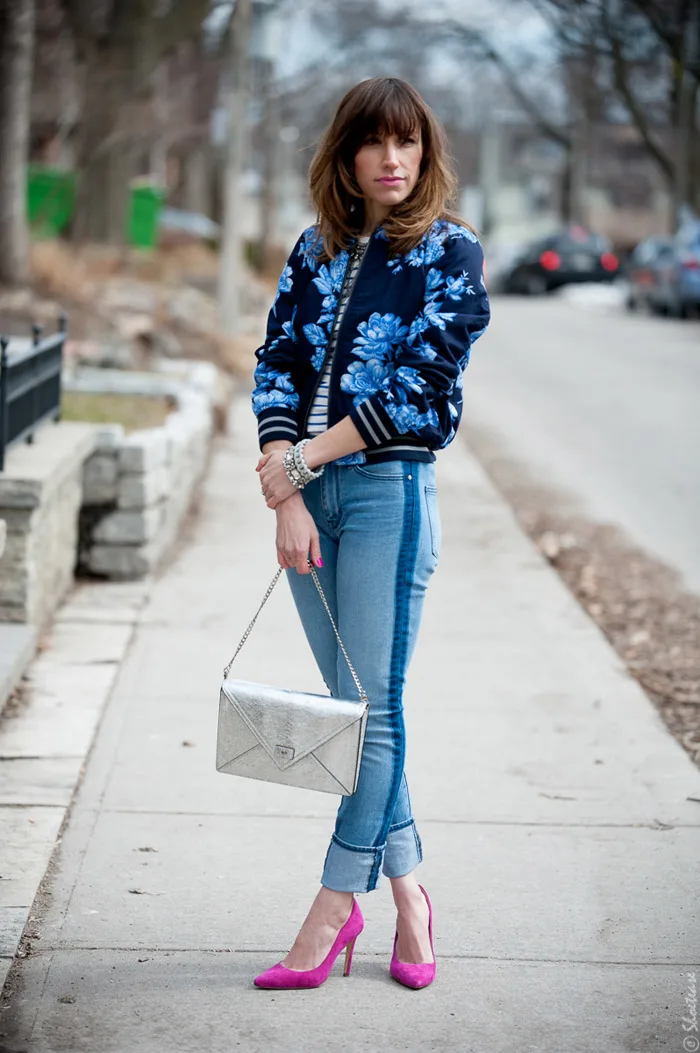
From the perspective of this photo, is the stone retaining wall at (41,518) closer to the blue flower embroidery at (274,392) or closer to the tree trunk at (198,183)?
the blue flower embroidery at (274,392)

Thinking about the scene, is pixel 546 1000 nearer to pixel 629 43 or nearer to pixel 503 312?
pixel 503 312

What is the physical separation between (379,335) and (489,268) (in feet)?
130

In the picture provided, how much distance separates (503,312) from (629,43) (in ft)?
19.2

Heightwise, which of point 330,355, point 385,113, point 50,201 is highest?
point 385,113

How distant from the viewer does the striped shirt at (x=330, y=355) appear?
9.80 ft

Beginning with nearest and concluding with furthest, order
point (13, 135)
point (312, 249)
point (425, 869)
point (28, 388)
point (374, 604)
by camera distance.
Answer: point (374, 604)
point (312, 249)
point (425, 869)
point (28, 388)
point (13, 135)

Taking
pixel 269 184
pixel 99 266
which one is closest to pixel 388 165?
pixel 99 266

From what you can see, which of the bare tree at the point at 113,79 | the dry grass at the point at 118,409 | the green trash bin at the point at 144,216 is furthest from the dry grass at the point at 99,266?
the dry grass at the point at 118,409

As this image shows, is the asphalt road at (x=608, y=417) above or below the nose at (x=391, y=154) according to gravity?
below

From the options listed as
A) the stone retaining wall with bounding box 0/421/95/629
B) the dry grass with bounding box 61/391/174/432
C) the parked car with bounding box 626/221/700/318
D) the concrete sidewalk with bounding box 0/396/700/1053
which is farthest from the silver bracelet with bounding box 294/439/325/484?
the parked car with bounding box 626/221/700/318

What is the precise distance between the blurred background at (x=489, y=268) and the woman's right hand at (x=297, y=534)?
97 cm

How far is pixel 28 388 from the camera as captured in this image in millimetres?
5770

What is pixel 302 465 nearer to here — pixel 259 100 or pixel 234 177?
pixel 234 177

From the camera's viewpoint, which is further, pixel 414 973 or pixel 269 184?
pixel 269 184
